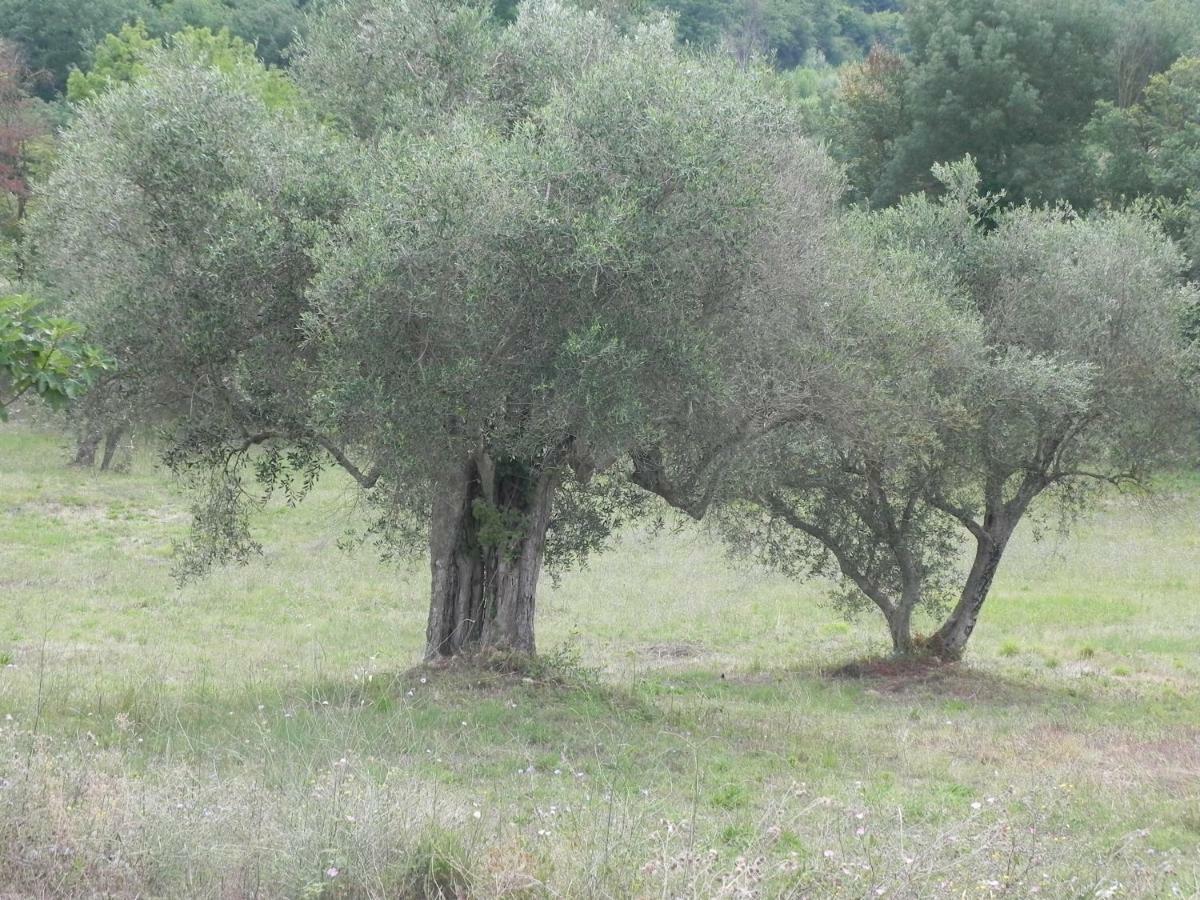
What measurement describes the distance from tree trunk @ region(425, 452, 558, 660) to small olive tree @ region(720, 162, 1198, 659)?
2.78 meters

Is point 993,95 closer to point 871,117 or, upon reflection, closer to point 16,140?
point 871,117

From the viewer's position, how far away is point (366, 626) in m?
22.8

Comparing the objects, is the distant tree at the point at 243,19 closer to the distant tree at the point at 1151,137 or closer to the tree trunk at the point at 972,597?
the distant tree at the point at 1151,137

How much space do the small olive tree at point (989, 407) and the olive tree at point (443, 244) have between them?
3.44 metres

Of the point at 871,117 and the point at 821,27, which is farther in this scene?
the point at 821,27

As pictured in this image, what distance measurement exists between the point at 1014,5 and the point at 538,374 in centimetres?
4418

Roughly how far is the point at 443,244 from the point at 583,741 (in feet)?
15.1

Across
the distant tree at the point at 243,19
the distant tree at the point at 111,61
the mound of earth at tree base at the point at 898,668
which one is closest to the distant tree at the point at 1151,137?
the mound of earth at tree base at the point at 898,668

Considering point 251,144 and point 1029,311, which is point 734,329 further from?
Answer: point 1029,311

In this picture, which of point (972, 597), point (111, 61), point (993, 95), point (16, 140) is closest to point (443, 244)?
point (972, 597)

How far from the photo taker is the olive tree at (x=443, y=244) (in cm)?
1098

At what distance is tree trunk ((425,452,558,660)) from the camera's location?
14.3m

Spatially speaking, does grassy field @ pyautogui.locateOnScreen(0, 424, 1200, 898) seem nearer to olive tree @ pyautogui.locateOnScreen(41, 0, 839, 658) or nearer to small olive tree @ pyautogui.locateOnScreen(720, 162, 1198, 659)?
small olive tree @ pyautogui.locateOnScreen(720, 162, 1198, 659)

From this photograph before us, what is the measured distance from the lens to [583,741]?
11.5 metres
